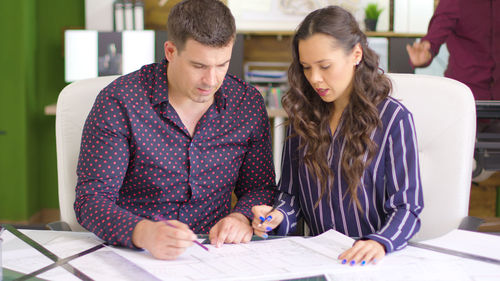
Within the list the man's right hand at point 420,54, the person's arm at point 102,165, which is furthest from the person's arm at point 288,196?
the man's right hand at point 420,54

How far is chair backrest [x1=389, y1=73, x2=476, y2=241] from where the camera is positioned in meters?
1.55

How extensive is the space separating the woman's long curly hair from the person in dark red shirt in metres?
1.55

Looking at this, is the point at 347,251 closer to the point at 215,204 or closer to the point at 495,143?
the point at 215,204

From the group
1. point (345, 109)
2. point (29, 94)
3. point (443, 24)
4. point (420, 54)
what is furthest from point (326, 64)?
point (29, 94)

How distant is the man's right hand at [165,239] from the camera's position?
112 cm

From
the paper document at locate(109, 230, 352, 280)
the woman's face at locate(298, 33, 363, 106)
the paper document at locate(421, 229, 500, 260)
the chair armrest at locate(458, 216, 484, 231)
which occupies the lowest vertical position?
the chair armrest at locate(458, 216, 484, 231)

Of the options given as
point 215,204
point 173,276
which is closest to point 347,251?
point 173,276

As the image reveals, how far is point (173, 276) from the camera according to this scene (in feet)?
3.37

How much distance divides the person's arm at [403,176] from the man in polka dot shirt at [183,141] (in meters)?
0.34

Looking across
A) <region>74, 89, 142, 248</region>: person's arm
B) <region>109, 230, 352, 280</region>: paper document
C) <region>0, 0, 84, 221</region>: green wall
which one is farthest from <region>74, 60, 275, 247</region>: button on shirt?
<region>0, 0, 84, 221</region>: green wall

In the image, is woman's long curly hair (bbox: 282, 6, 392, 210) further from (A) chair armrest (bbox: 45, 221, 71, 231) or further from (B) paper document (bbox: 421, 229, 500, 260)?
(A) chair armrest (bbox: 45, 221, 71, 231)

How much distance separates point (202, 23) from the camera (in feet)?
4.68

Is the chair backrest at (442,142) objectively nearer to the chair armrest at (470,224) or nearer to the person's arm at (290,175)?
the chair armrest at (470,224)

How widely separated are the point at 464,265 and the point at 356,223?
392mm
